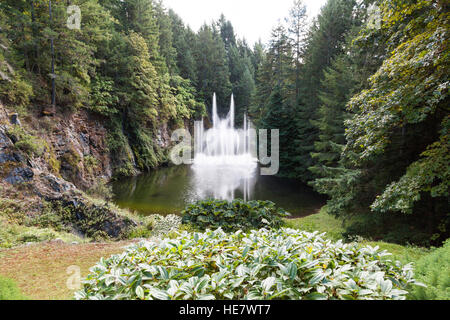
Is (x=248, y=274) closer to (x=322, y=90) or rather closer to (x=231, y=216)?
(x=231, y=216)

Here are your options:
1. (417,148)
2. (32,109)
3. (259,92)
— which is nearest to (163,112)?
(259,92)

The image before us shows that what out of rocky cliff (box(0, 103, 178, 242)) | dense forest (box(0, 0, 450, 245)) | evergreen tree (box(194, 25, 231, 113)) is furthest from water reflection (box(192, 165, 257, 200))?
evergreen tree (box(194, 25, 231, 113))

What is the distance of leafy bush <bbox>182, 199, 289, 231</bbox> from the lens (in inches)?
263

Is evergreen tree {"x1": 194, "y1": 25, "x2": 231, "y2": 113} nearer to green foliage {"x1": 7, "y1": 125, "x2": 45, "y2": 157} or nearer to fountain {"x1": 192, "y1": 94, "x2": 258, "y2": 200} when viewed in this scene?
fountain {"x1": 192, "y1": 94, "x2": 258, "y2": 200}

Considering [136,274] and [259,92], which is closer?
[136,274]

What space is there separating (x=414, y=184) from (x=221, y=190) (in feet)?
33.7

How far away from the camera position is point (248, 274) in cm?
187

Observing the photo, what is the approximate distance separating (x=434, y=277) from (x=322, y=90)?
17.4 m

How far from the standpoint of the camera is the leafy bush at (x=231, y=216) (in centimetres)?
667

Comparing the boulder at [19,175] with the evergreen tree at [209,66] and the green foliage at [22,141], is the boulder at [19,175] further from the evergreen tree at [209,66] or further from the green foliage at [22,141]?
the evergreen tree at [209,66]

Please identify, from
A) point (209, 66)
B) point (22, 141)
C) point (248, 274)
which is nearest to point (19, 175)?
point (22, 141)

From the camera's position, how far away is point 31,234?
4.99 meters
